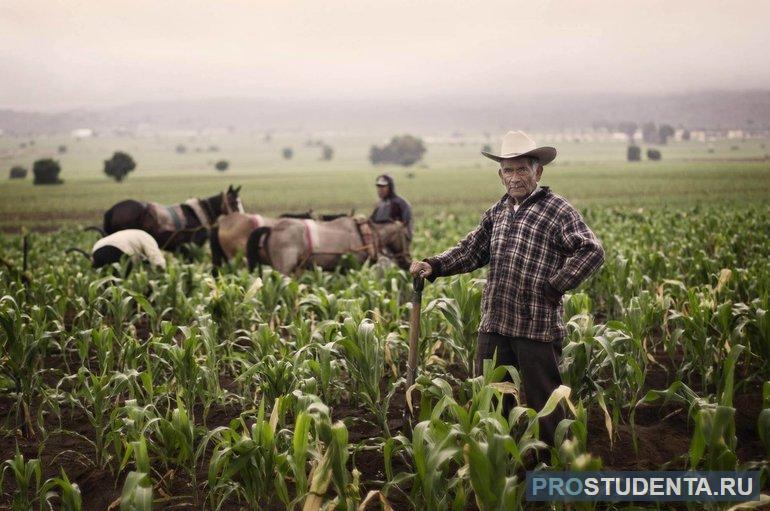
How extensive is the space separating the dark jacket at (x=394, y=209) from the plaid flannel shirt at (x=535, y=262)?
253 inches

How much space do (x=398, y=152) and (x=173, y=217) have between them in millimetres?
84753

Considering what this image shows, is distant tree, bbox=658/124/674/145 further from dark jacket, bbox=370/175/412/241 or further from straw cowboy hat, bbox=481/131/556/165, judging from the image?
straw cowboy hat, bbox=481/131/556/165

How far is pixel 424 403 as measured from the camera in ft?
11.3

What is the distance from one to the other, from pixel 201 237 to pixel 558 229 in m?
9.06

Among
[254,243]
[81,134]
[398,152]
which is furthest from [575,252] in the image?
[81,134]

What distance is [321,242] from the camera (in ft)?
31.4

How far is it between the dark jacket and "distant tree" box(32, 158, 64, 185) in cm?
4791

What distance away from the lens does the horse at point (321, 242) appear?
31.1ft

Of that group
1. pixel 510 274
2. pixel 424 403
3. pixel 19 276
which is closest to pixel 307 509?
pixel 424 403

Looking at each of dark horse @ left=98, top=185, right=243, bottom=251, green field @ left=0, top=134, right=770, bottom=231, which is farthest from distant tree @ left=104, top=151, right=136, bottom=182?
dark horse @ left=98, top=185, right=243, bottom=251

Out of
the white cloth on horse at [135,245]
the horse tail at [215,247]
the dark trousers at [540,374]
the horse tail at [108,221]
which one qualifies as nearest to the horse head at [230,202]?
the horse tail at [215,247]

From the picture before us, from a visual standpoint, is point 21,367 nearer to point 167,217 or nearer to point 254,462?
point 254,462

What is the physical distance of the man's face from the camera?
3.88 metres

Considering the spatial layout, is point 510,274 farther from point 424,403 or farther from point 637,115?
point 637,115
